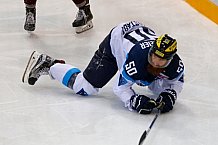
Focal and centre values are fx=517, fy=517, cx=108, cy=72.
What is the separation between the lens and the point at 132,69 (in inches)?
87.4

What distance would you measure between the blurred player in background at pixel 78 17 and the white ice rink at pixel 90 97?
0.06m

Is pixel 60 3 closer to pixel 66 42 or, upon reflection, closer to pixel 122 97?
pixel 66 42

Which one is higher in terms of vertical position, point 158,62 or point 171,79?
point 158,62

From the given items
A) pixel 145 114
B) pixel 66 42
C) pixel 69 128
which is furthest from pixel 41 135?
pixel 66 42

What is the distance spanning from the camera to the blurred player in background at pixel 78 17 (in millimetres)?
3396

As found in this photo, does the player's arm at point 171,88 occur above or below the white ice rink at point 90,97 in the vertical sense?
above

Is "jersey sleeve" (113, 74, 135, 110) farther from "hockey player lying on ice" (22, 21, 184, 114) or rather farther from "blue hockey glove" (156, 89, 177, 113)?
A: "blue hockey glove" (156, 89, 177, 113)

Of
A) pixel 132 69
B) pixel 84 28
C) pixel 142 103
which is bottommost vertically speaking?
pixel 84 28

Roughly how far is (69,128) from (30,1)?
1.35m

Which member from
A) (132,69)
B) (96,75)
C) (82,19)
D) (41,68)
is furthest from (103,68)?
(82,19)

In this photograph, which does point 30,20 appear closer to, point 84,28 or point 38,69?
point 84,28

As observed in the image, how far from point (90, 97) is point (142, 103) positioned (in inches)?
14.5

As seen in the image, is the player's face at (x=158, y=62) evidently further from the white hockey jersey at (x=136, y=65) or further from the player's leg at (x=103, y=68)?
the player's leg at (x=103, y=68)

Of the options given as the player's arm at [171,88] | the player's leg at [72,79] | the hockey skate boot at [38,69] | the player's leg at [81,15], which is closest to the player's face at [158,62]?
the player's arm at [171,88]
